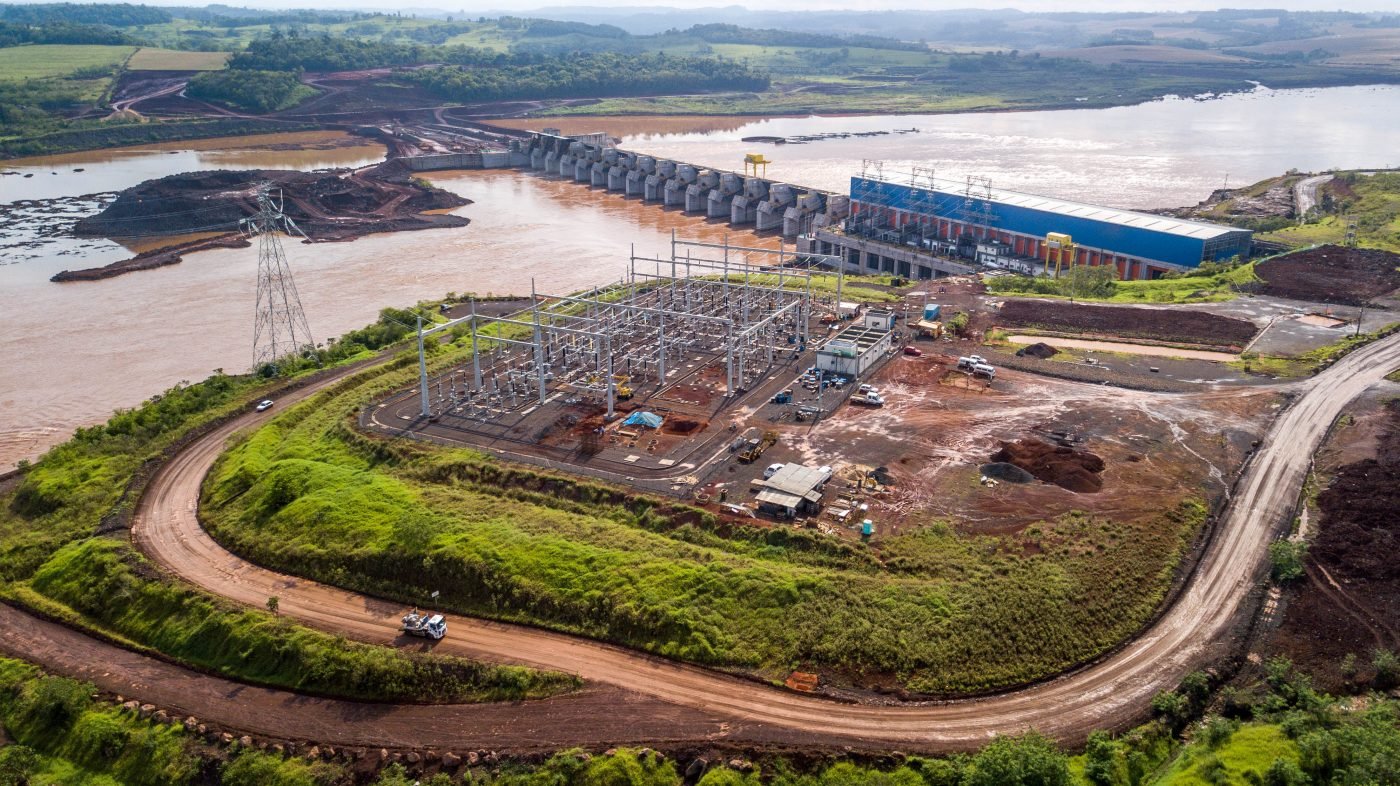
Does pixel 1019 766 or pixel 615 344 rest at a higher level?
pixel 615 344

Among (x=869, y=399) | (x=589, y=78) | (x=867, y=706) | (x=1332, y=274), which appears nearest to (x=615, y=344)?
(x=869, y=399)

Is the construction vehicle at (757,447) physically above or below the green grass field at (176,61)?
below

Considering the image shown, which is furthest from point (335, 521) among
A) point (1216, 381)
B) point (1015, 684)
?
point (1216, 381)

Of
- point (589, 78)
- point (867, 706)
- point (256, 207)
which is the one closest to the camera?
point (867, 706)

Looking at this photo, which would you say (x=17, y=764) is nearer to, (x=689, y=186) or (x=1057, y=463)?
(x=1057, y=463)

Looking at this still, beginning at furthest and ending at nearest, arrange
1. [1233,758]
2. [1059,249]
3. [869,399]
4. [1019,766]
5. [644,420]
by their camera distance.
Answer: [1059,249] → [869,399] → [644,420] → [1233,758] → [1019,766]

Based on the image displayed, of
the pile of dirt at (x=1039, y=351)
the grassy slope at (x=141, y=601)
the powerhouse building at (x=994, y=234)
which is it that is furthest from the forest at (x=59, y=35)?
the pile of dirt at (x=1039, y=351)

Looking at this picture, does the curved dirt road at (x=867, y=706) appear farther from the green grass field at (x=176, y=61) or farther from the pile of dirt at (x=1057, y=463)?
the green grass field at (x=176, y=61)
